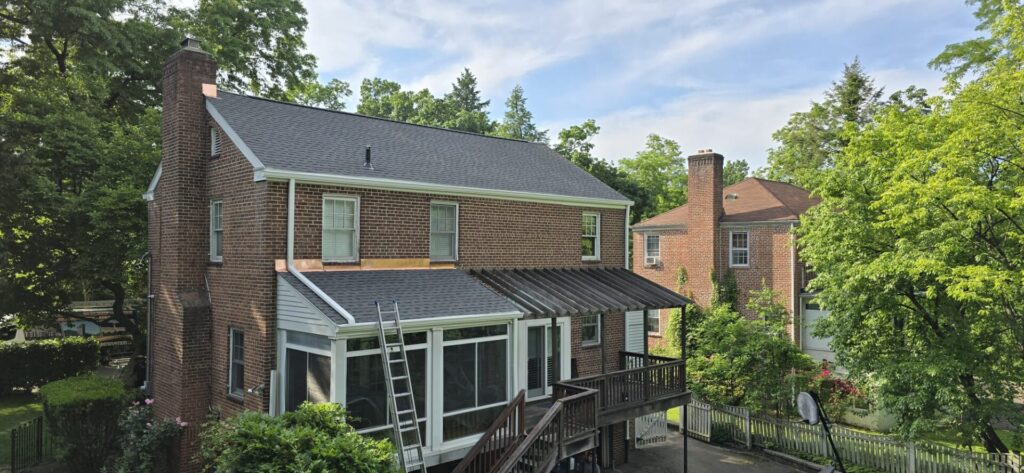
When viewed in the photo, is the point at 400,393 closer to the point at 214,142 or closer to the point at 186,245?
the point at 186,245

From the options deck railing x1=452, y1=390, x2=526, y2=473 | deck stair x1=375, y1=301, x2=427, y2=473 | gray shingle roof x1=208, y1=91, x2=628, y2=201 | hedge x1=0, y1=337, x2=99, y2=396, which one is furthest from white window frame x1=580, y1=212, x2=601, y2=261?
hedge x1=0, y1=337, x2=99, y2=396

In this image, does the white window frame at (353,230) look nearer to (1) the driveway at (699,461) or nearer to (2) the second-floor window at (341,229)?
(2) the second-floor window at (341,229)

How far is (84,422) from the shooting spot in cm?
1368

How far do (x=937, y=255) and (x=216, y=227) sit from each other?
15.8 m

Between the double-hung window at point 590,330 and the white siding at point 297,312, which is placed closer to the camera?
the white siding at point 297,312

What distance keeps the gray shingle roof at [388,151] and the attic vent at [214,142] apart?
563mm

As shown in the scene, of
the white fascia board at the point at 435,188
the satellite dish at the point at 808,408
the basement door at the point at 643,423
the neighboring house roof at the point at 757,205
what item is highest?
the neighboring house roof at the point at 757,205

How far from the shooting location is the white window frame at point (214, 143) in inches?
528

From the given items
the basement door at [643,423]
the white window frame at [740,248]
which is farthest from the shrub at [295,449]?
the white window frame at [740,248]

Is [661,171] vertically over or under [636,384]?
over

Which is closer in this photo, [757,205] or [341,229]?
[341,229]

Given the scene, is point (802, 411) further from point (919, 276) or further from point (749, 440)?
point (749, 440)

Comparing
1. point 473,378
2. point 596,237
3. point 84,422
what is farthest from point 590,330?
point 84,422

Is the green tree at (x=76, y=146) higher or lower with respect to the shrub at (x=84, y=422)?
higher
